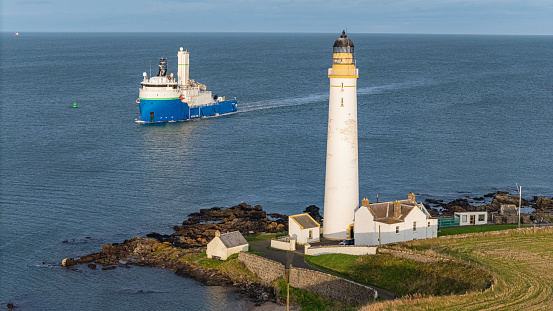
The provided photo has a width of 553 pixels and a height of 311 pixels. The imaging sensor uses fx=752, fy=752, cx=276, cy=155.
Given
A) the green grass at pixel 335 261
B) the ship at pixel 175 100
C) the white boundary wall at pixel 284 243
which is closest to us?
the green grass at pixel 335 261

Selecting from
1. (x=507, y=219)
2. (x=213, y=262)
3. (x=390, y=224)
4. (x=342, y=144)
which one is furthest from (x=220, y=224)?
(x=507, y=219)

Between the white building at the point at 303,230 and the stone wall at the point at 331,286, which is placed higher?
the white building at the point at 303,230

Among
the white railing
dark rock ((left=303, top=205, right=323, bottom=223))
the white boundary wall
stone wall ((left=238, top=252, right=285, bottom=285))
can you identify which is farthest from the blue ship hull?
the white railing

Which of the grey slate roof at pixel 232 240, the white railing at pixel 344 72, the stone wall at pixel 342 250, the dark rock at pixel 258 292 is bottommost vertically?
the dark rock at pixel 258 292

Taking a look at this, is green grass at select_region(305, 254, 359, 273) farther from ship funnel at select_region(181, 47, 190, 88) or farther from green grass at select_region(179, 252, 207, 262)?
ship funnel at select_region(181, 47, 190, 88)

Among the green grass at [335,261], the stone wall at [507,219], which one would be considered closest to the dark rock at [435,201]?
the stone wall at [507,219]

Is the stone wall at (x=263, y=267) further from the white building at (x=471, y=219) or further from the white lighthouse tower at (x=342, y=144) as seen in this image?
the white building at (x=471, y=219)

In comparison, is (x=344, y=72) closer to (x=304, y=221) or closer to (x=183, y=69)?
(x=304, y=221)
